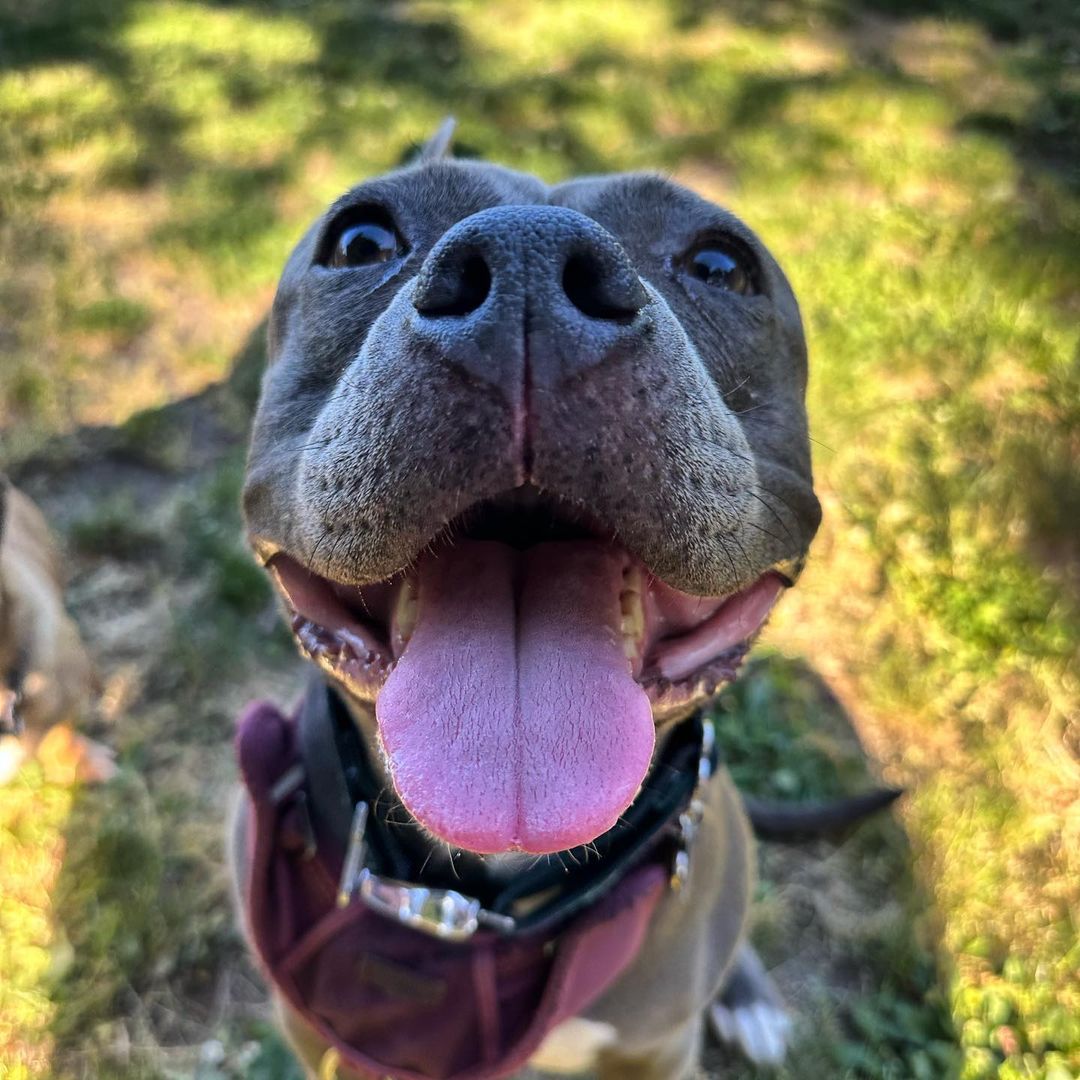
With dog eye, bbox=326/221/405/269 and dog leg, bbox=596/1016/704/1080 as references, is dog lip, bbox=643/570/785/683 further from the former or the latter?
dog leg, bbox=596/1016/704/1080

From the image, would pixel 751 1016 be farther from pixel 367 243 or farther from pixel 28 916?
pixel 367 243

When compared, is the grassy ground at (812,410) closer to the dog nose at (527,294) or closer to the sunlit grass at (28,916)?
the sunlit grass at (28,916)

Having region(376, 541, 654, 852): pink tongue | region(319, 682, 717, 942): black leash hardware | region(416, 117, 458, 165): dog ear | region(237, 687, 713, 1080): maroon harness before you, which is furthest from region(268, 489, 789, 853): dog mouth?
region(416, 117, 458, 165): dog ear

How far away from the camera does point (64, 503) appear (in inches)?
155

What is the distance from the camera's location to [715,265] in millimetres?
1792

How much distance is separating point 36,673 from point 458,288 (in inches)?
98.8

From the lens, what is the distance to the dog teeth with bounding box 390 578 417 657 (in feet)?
4.83

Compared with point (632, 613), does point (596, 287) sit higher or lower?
higher

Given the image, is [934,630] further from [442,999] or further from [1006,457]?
[442,999]

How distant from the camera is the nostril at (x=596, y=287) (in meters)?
1.18

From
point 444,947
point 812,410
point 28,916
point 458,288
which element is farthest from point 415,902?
point 812,410

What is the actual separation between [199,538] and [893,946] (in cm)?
298

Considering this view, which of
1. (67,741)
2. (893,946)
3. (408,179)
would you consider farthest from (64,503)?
(893,946)

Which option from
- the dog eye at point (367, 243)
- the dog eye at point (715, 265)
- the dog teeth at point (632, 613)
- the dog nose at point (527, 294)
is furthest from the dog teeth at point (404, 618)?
the dog eye at point (715, 265)
